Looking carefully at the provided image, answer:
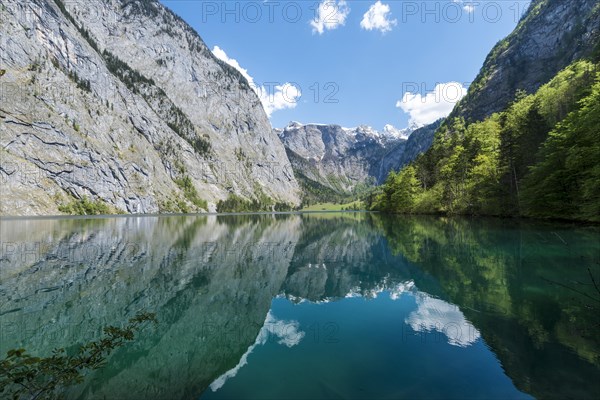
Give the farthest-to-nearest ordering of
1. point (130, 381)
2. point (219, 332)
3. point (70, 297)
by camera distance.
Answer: point (70, 297) → point (219, 332) → point (130, 381)

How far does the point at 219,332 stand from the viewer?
12305 millimetres

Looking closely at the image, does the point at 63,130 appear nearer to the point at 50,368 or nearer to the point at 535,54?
the point at 50,368

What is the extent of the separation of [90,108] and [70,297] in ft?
619

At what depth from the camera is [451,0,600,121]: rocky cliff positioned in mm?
128250

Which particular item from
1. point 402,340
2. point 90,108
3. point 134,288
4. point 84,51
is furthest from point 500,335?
point 84,51

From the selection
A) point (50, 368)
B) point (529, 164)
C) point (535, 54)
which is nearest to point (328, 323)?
point (50, 368)

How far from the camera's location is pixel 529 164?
172 ft

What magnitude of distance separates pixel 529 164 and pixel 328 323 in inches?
2171

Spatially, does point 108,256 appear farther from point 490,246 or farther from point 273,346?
point 490,246

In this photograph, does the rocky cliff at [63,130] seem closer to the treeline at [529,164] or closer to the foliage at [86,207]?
the foliage at [86,207]

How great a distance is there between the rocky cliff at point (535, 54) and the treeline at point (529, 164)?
2758 inches

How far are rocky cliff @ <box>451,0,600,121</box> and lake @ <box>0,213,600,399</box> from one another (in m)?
138

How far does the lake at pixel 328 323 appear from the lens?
801 cm

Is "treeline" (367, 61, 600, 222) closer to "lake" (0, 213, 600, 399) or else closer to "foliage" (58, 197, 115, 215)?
"lake" (0, 213, 600, 399)
